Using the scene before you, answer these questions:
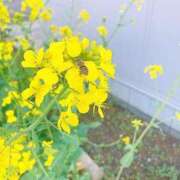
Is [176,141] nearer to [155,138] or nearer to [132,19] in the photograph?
[155,138]

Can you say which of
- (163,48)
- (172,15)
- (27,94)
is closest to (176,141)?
(163,48)

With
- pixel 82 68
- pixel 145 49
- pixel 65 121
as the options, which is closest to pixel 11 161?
pixel 65 121

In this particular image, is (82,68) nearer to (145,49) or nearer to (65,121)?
(65,121)

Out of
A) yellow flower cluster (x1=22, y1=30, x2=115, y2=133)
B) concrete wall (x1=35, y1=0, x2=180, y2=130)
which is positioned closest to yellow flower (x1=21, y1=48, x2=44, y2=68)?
yellow flower cluster (x1=22, y1=30, x2=115, y2=133)

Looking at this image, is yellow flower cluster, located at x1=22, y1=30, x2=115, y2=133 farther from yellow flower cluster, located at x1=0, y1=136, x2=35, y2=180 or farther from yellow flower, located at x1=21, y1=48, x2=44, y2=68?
yellow flower cluster, located at x1=0, y1=136, x2=35, y2=180

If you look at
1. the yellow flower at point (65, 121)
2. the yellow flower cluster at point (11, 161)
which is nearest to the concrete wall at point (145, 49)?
the yellow flower cluster at point (11, 161)

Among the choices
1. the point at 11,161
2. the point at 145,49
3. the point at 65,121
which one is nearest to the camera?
the point at 65,121

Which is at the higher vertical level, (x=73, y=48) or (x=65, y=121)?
(x=73, y=48)
